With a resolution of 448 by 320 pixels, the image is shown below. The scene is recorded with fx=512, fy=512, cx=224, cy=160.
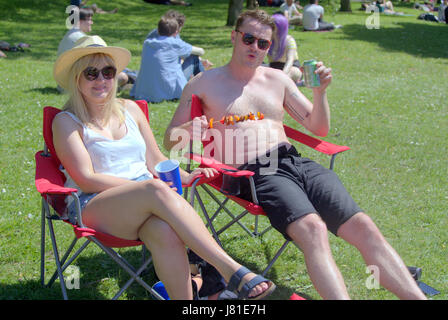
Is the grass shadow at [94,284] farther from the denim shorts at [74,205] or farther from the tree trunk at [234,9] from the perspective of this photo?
the tree trunk at [234,9]

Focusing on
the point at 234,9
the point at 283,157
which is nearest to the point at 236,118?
the point at 283,157

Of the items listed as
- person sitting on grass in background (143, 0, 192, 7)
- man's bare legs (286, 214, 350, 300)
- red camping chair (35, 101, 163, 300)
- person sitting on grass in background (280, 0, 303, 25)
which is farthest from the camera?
person sitting on grass in background (143, 0, 192, 7)

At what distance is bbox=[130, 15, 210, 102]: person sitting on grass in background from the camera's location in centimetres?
756

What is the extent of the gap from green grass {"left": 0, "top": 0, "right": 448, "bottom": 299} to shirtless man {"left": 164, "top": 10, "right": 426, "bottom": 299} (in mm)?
569

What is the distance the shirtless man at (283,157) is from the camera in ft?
9.13

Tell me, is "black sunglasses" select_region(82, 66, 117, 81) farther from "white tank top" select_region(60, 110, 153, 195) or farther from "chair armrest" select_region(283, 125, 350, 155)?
"chair armrest" select_region(283, 125, 350, 155)

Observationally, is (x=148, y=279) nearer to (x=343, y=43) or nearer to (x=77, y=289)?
(x=77, y=289)

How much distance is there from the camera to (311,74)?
3275 mm

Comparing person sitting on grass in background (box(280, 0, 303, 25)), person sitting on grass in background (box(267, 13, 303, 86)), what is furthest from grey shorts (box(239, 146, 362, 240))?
person sitting on grass in background (box(280, 0, 303, 25))

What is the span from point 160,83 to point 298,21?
36.8ft

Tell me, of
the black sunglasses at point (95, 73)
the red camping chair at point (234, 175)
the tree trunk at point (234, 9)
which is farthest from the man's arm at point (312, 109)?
the tree trunk at point (234, 9)

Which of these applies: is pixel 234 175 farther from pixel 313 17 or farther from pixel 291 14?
pixel 291 14

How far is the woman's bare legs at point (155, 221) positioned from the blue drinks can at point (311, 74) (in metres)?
1.21

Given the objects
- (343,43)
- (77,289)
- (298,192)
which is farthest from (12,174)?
(343,43)
